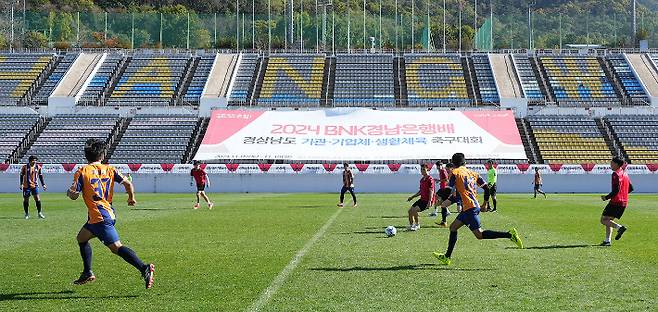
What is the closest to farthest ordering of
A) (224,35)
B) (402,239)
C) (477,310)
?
(477,310) < (402,239) < (224,35)

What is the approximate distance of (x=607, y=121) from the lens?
63.1 m

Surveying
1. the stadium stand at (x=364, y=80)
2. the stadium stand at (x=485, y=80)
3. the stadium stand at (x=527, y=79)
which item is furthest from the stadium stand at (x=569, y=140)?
the stadium stand at (x=364, y=80)

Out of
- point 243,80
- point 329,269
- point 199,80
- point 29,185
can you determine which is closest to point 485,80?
point 243,80

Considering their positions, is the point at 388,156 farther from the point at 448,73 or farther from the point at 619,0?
the point at 619,0

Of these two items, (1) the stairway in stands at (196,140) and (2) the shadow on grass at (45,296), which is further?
(1) the stairway in stands at (196,140)

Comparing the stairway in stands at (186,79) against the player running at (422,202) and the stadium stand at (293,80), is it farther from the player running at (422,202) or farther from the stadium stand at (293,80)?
the player running at (422,202)

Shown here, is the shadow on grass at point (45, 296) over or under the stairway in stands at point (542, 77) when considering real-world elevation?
over

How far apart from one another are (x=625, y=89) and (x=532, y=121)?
9796 mm

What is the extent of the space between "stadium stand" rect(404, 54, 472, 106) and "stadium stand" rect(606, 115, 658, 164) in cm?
1110

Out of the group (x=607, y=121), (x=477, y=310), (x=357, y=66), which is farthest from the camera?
(x=357, y=66)

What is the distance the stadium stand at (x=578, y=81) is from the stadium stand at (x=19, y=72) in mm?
42189

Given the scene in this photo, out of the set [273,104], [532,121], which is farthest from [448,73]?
[273,104]

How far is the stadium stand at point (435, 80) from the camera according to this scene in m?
66.7

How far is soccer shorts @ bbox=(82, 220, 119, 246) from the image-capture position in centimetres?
1164
